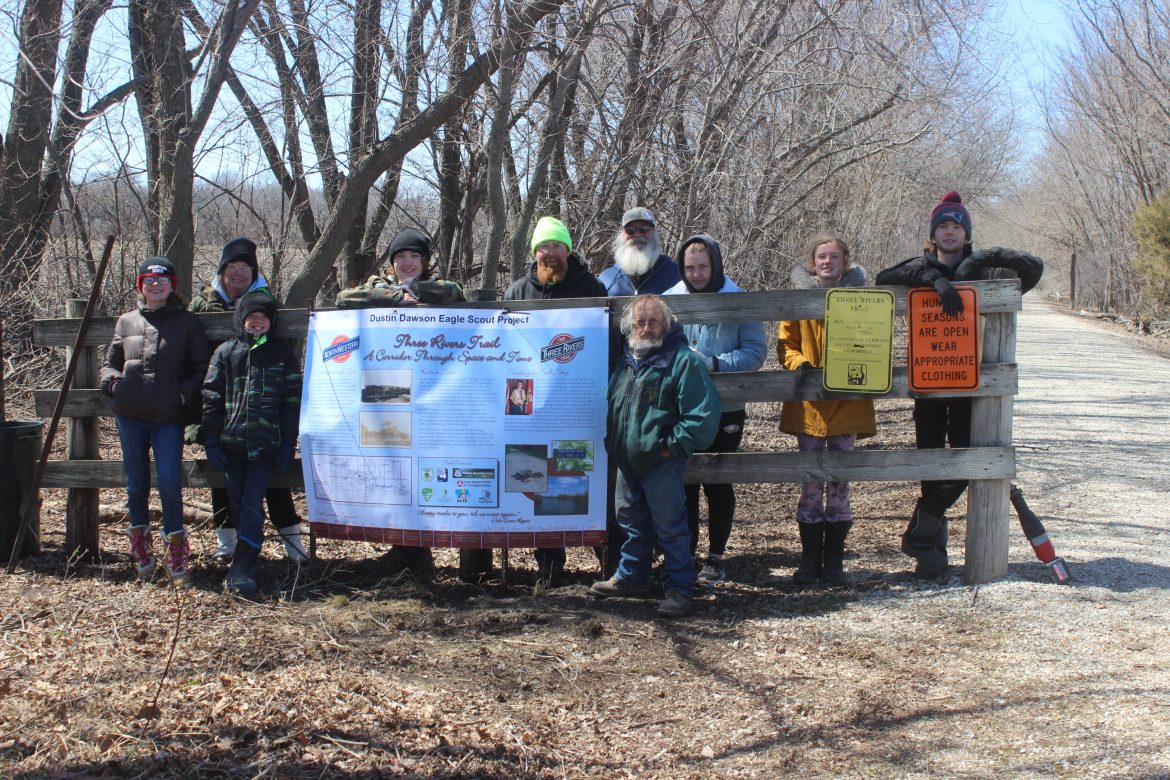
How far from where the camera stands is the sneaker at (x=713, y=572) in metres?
5.86

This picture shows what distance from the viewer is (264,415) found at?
18.4 ft

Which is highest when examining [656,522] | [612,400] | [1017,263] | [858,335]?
[1017,263]

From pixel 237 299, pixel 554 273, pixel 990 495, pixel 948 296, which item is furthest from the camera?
pixel 237 299

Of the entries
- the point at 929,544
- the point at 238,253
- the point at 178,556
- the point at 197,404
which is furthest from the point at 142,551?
the point at 929,544

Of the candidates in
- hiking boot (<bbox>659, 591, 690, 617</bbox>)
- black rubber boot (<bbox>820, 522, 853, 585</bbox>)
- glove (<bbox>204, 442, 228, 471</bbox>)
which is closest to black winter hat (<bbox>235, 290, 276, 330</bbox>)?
glove (<bbox>204, 442, 228, 471</bbox>)

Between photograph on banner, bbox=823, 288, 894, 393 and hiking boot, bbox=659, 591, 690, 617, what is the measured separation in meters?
1.40

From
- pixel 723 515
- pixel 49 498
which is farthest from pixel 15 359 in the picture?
pixel 723 515

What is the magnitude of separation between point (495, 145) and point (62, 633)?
5631 mm

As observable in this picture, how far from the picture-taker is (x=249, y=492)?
5.71 meters

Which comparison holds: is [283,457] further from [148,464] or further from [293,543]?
A: [148,464]

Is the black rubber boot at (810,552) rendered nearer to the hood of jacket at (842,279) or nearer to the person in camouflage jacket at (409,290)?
the hood of jacket at (842,279)

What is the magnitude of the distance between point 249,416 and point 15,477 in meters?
1.92

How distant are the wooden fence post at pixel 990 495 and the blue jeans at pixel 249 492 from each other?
4.00m

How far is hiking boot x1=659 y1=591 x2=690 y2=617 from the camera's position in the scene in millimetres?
5223
